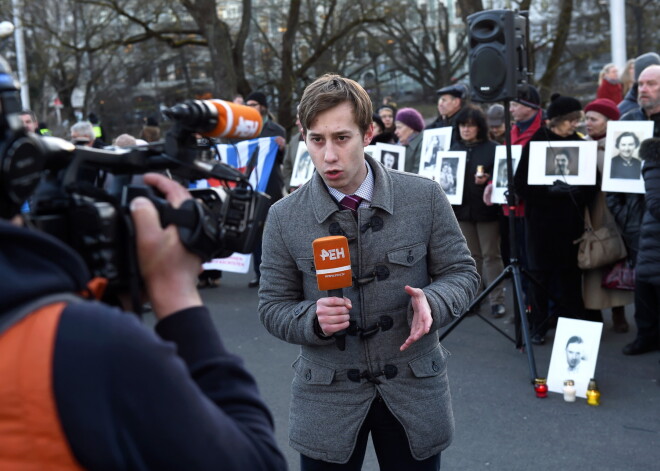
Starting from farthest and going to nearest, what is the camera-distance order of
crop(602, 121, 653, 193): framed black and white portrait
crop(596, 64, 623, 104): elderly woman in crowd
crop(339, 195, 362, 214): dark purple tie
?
crop(596, 64, 623, 104): elderly woman in crowd
crop(602, 121, 653, 193): framed black and white portrait
crop(339, 195, 362, 214): dark purple tie

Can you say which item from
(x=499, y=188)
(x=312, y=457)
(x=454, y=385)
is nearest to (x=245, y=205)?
(x=312, y=457)

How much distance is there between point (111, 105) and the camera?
39.8 m

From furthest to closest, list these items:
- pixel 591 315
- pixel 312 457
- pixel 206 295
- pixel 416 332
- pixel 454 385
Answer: pixel 206 295 → pixel 591 315 → pixel 454 385 → pixel 312 457 → pixel 416 332

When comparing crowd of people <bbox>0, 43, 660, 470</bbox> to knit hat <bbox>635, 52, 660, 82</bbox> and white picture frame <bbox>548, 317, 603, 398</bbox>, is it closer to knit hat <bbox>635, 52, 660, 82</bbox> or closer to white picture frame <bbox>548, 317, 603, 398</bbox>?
white picture frame <bbox>548, 317, 603, 398</bbox>

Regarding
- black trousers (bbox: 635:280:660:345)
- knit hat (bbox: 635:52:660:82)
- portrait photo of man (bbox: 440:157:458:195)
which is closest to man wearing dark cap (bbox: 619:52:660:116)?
knit hat (bbox: 635:52:660:82)

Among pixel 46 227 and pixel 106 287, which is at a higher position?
pixel 46 227

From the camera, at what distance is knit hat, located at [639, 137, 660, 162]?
224 inches

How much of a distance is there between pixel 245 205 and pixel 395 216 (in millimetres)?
1291

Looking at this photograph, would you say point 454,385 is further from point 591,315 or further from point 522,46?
point 522,46

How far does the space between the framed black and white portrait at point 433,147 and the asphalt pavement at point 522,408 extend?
5.23ft

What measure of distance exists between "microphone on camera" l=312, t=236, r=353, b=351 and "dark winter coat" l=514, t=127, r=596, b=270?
4489 millimetres

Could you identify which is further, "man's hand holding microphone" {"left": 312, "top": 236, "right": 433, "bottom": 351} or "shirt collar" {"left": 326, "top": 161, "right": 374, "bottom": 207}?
"shirt collar" {"left": 326, "top": 161, "right": 374, "bottom": 207}

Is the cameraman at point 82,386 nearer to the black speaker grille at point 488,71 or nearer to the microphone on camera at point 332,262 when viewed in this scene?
the microphone on camera at point 332,262

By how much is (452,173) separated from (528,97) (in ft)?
3.86
